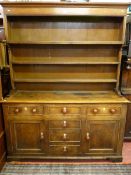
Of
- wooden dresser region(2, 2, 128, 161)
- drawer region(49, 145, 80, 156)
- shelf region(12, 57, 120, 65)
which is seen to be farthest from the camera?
shelf region(12, 57, 120, 65)

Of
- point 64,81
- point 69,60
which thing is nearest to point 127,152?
point 64,81

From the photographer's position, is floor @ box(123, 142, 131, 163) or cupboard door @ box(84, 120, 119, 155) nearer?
cupboard door @ box(84, 120, 119, 155)

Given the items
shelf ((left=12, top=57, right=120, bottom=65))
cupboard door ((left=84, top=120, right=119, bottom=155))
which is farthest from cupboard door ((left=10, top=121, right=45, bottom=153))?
shelf ((left=12, top=57, right=120, bottom=65))

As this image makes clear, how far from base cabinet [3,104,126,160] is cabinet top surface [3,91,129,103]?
63 mm

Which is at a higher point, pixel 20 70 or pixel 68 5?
pixel 68 5

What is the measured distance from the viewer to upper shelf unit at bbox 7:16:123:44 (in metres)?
2.30

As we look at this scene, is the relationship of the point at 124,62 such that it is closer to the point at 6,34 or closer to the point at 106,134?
the point at 106,134

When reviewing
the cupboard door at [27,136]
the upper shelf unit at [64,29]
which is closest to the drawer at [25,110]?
the cupboard door at [27,136]

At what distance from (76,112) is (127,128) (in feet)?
3.43

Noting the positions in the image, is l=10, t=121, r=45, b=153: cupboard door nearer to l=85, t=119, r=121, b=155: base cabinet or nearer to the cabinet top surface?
the cabinet top surface

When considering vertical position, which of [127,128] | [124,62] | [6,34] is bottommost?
[127,128]

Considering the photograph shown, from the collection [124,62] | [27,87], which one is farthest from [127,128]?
[27,87]

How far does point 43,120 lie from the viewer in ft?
7.12

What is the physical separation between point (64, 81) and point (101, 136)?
0.89 metres
